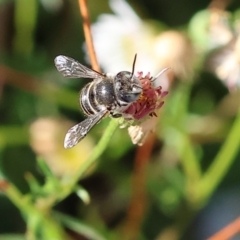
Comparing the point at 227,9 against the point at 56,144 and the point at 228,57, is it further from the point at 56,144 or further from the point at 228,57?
the point at 56,144

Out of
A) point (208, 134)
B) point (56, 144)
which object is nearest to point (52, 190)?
point (56, 144)

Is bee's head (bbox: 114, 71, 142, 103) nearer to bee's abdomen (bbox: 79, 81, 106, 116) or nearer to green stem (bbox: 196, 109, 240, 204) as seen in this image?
bee's abdomen (bbox: 79, 81, 106, 116)

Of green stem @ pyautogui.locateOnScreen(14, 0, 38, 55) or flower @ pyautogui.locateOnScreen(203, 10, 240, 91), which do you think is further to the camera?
green stem @ pyautogui.locateOnScreen(14, 0, 38, 55)

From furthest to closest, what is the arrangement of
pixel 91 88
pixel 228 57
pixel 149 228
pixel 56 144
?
1. pixel 149 228
2. pixel 56 144
3. pixel 228 57
4. pixel 91 88

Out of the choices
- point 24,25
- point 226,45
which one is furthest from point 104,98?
point 24,25

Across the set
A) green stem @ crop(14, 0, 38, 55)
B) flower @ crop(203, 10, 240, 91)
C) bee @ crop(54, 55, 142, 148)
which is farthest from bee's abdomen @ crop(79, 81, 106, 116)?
green stem @ crop(14, 0, 38, 55)

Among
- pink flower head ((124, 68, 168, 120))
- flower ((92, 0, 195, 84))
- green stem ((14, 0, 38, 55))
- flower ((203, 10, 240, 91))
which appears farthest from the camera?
green stem ((14, 0, 38, 55))

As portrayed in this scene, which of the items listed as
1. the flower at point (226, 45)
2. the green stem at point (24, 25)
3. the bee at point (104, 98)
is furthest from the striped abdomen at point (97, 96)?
the green stem at point (24, 25)

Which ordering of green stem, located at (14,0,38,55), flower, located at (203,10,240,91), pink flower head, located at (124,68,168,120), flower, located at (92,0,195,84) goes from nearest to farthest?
pink flower head, located at (124,68,168,120) → flower, located at (203,10,240,91) → flower, located at (92,0,195,84) → green stem, located at (14,0,38,55)
